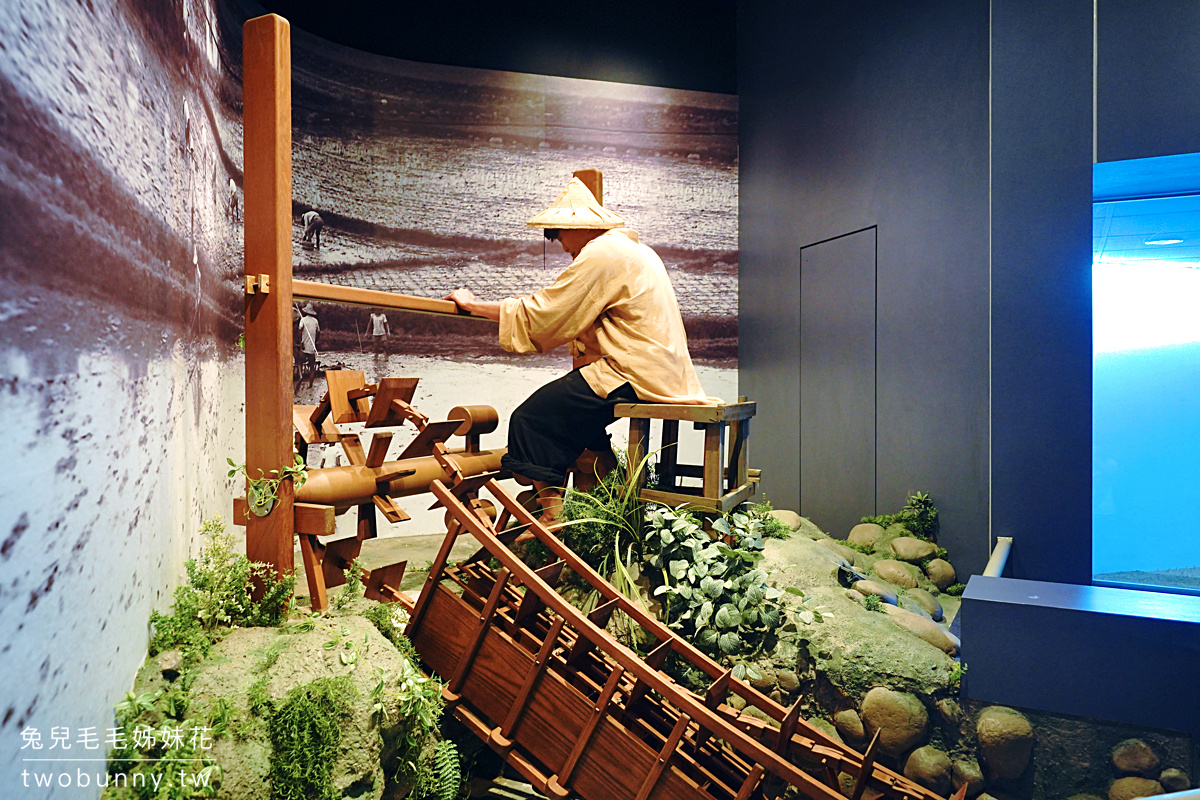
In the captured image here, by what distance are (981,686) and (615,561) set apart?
1247 millimetres

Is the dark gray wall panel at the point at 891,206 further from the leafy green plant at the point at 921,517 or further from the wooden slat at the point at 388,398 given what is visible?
the wooden slat at the point at 388,398

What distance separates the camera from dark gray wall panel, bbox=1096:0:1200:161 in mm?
2847

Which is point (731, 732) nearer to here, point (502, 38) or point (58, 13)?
point (58, 13)

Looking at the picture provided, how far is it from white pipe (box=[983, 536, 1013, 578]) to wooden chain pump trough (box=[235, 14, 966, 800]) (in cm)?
112

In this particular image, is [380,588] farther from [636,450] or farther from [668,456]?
[668,456]

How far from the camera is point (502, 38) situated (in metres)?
4.82

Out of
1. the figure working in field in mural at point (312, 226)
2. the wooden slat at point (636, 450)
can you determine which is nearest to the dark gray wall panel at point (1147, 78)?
the wooden slat at point (636, 450)

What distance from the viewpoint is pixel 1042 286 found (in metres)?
3.21

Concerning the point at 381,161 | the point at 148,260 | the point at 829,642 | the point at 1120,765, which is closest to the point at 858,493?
the point at 829,642

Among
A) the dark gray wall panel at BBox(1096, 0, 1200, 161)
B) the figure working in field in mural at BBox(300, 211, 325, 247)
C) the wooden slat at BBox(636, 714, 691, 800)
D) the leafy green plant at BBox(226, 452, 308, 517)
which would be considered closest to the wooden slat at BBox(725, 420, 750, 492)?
the wooden slat at BBox(636, 714, 691, 800)

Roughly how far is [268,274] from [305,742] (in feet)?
4.12

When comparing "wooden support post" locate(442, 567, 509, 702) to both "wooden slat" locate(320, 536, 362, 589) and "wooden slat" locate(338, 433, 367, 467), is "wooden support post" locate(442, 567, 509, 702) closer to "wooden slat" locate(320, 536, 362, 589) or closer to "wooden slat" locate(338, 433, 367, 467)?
"wooden slat" locate(320, 536, 362, 589)

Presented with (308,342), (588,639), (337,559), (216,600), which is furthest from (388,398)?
(308,342)

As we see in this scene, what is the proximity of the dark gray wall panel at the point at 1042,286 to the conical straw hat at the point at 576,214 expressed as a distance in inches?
70.8
